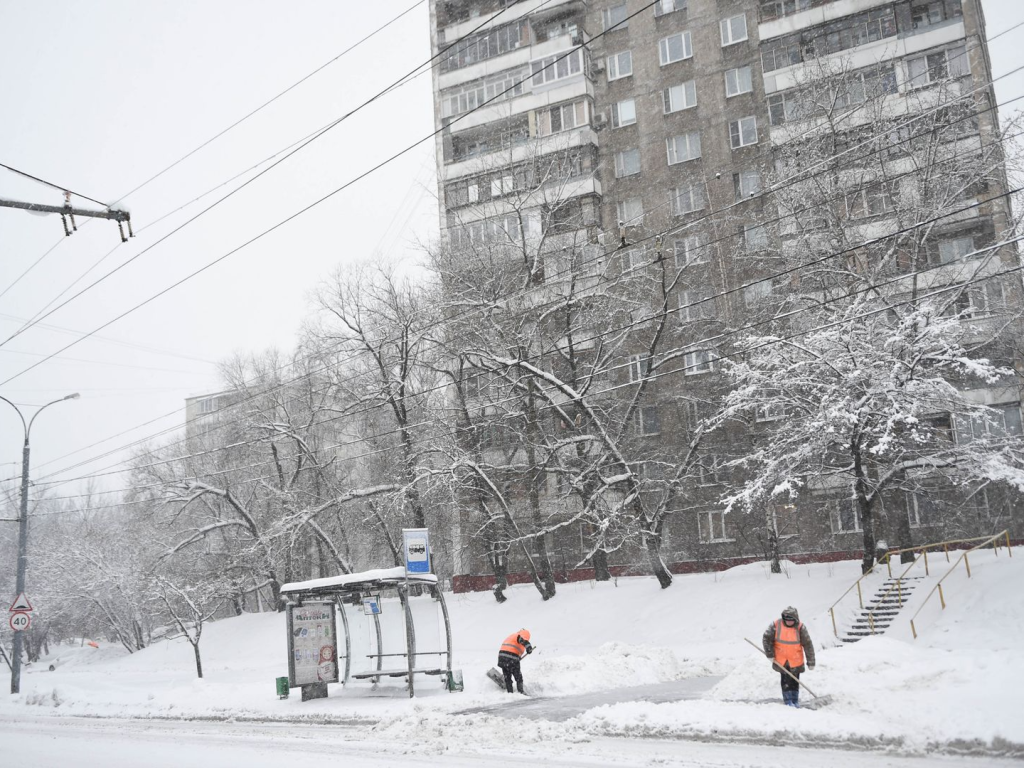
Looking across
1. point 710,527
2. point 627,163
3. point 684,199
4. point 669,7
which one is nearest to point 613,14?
point 669,7

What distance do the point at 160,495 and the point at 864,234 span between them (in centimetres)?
3081

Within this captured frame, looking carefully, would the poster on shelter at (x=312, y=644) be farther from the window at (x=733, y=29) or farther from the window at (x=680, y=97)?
the window at (x=733, y=29)

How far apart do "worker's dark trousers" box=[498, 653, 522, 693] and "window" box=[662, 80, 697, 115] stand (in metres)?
30.7

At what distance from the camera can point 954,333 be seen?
23.1 metres

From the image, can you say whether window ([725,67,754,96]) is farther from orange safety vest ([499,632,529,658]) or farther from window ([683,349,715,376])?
orange safety vest ([499,632,529,658])

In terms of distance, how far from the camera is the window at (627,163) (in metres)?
41.5

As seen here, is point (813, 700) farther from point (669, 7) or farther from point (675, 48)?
point (669, 7)

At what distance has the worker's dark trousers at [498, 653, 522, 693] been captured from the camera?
56.4ft

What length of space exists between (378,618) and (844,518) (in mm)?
20399

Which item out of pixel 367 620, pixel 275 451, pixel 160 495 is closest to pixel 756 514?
pixel 367 620

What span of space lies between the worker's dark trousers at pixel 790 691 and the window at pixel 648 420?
2535cm

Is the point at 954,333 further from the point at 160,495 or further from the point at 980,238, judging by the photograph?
the point at 160,495

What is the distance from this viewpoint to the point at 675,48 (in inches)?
1657

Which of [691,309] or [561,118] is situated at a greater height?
[561,118]
